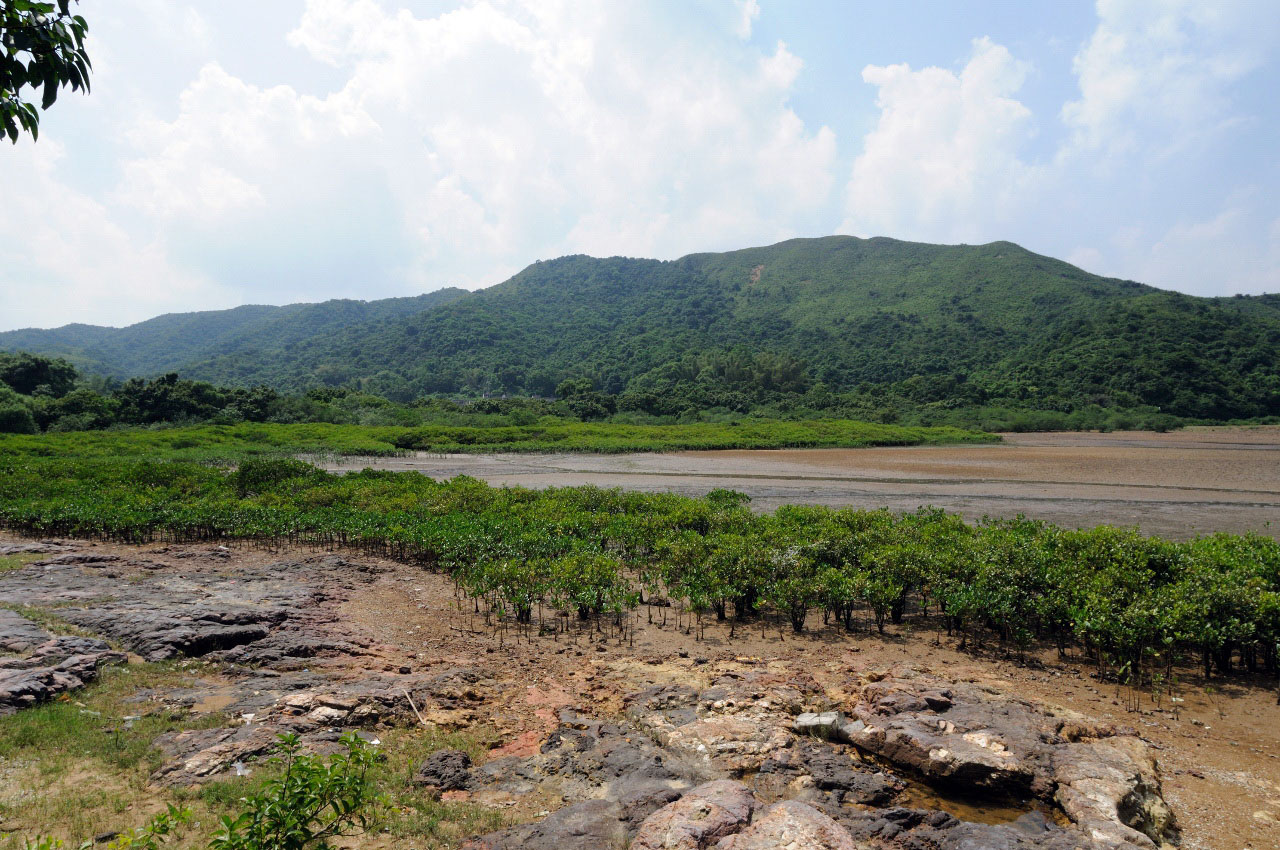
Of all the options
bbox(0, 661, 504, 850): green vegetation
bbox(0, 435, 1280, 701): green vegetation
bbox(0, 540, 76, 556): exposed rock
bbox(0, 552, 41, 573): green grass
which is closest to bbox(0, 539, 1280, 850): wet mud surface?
bbox(0, 661, 504, 850): green vegetation

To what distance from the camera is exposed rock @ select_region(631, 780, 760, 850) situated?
486 centimetres

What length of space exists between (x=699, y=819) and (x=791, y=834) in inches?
29.5

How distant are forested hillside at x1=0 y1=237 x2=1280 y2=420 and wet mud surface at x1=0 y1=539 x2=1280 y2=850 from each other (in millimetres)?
95365

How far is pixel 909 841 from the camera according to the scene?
5.27 meters

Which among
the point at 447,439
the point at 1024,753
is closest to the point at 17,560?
the point at 1024,753

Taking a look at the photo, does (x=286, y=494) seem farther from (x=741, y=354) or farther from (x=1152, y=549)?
(x=741, y=354)

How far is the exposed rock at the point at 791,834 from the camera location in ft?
15.4

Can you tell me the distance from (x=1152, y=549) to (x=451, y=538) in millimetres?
14963

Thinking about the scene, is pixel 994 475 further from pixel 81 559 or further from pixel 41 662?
pixel 41 662

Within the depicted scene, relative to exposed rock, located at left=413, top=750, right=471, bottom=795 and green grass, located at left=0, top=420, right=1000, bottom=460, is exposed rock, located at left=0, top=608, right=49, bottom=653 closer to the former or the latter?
exposed rock, located at left=413, top=750, right=471, bottom=795

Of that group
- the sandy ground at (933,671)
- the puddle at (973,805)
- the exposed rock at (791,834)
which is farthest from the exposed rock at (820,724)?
the exposed rock at (791,834)

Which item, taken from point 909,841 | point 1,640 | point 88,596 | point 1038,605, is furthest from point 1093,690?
point 88,596

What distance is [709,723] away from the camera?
738cm

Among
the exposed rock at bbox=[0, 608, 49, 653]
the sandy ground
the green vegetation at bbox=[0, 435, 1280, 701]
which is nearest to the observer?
the sandy ground
